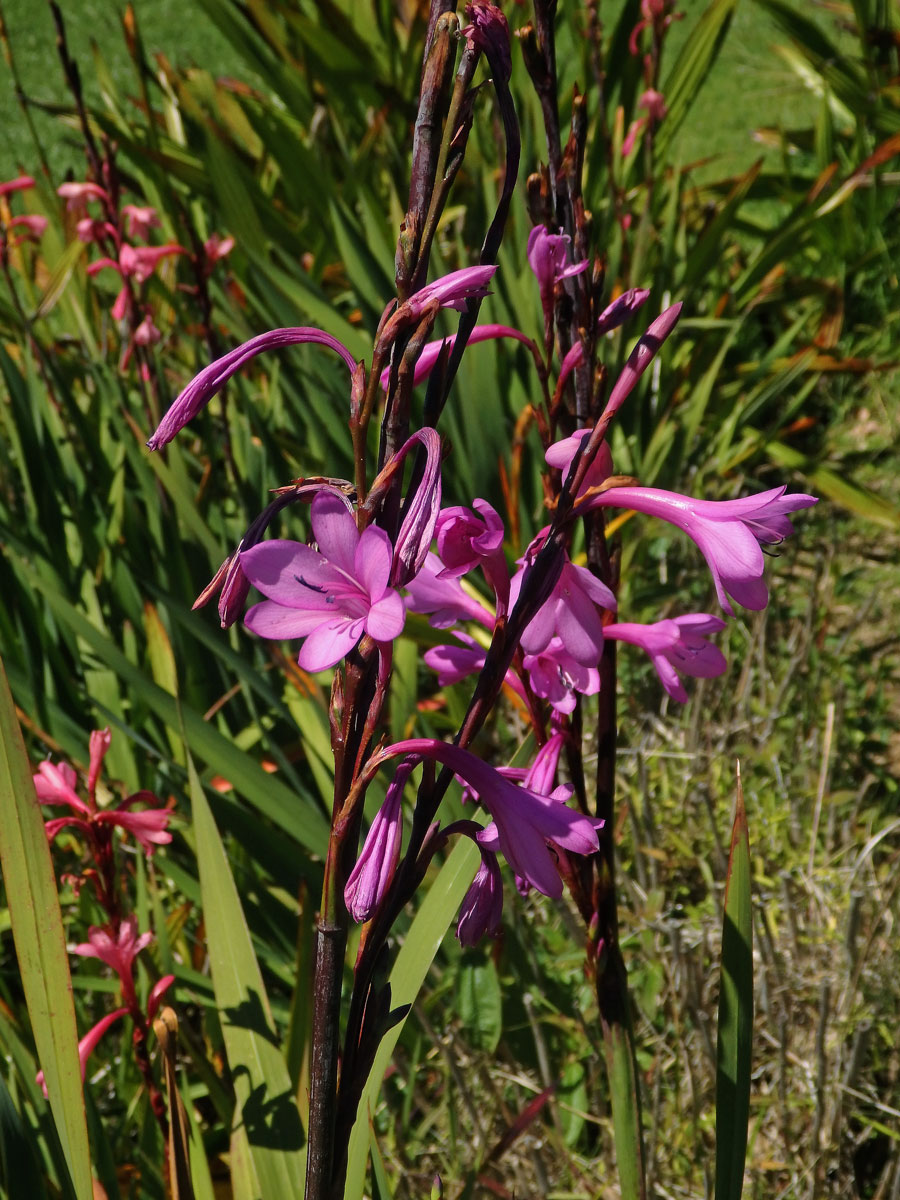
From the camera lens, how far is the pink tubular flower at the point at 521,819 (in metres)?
0.49

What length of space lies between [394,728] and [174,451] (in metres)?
0.51

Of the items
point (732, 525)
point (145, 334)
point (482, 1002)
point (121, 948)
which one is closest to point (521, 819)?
point (732, 525)

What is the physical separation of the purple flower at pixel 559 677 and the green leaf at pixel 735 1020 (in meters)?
0.11

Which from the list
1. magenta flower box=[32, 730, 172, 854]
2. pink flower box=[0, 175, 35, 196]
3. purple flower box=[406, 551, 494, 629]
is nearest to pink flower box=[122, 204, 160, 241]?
pink flower box=[0, 175, 35, 196]

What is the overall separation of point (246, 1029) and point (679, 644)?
1.51ft

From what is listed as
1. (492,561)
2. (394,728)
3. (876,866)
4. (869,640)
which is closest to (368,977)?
(492,561)

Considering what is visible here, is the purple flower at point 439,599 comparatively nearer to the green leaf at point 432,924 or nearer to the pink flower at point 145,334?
the green leaf at point 432,924

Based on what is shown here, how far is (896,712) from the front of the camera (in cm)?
214

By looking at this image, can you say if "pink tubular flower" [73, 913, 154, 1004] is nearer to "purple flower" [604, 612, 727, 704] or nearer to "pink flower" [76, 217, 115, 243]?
"purple flower" [604, 612, 727, 704]

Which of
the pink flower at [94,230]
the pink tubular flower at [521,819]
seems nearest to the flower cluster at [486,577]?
the pink tubular flower at [521,819]

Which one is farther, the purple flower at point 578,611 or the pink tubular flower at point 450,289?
the purple flower at point 578,611

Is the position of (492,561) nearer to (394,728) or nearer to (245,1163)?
(245,1163)

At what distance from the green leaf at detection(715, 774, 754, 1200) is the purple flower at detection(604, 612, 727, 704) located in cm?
9

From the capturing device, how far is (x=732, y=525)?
58cm
